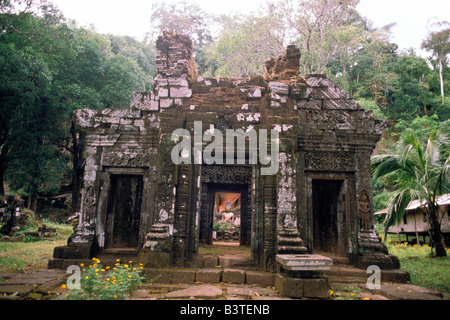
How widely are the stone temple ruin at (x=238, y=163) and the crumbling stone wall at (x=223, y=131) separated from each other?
0.02 metres

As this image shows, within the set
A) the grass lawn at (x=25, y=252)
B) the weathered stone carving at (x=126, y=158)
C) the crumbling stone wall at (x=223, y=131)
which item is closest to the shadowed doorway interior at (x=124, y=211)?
the crumbling stone wall at (x=223, y=131)

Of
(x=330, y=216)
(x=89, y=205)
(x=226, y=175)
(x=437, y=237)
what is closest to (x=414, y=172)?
(x=437, y=237)

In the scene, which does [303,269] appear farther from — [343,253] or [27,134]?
[27,134]

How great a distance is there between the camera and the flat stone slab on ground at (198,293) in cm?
422

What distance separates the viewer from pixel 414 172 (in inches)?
295

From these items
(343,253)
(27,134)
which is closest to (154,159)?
(343,253)

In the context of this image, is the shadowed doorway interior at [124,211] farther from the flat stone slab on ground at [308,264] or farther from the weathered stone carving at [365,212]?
the weathered stone carving at [365,212]

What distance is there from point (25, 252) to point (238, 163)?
7.07 m

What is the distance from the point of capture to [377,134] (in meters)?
6.80

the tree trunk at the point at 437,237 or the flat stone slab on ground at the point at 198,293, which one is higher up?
the tree trunk at the point at 437,237

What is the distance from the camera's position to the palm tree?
7.04m
